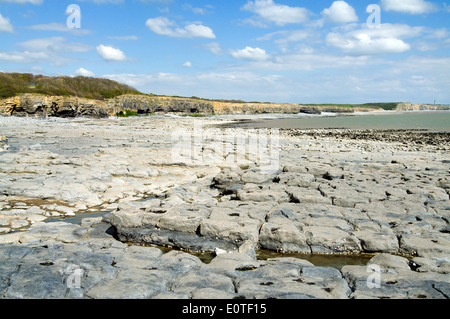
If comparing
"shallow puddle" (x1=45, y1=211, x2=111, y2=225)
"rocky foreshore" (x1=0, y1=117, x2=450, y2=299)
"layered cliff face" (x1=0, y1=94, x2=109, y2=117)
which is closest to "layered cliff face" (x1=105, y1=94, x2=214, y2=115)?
"layered cliff face" (x1=0, y1=94, x2=109, y2=117)

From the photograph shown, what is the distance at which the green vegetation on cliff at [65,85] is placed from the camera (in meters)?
58.2

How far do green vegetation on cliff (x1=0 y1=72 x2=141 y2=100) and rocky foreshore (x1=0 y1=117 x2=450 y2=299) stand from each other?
47597 mm

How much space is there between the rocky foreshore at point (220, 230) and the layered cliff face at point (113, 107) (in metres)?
37.1

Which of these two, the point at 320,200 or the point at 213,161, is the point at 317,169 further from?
the point at 213,161

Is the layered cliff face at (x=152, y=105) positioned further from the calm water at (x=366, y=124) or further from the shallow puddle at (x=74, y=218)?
the shallow puddle at (x=74, y=218)

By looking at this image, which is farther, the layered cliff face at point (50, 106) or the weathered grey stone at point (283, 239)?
the layered cliff face at point (50, 106)

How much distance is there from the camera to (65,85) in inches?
3004

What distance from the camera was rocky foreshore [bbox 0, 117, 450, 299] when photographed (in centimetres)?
402

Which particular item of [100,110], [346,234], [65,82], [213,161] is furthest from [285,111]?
[346,234]

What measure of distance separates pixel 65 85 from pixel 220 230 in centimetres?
8182

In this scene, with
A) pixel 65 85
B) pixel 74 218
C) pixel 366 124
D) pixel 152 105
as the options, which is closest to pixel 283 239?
pixel 74 218

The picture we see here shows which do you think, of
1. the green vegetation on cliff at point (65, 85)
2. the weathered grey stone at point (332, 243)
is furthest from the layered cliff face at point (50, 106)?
the weathered grey stone at point (332, 243)

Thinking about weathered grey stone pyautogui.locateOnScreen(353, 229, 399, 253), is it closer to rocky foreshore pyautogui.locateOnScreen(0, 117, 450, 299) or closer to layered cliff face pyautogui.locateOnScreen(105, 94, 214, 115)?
rocky foreshore pyautogui.locateOnScreen(0, 117, 450, 299)
